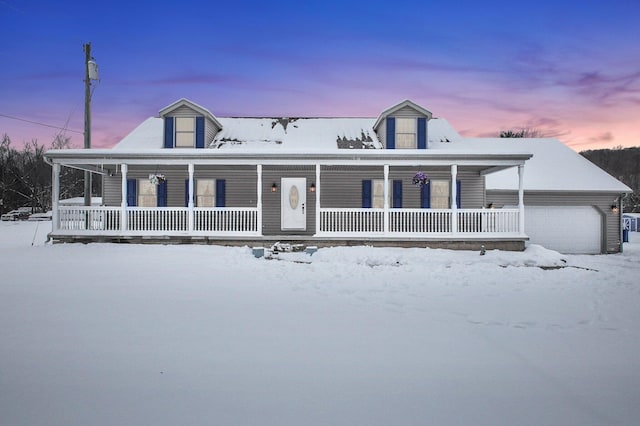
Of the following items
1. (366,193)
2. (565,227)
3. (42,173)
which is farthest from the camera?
(42,173)

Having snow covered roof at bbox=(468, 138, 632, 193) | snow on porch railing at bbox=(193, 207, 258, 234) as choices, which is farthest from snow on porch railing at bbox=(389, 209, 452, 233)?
snow on porch railing at bbox=(193, 207, 258, 234)

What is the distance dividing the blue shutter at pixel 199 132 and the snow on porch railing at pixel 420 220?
8064 mm

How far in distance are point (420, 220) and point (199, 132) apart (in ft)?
30.6

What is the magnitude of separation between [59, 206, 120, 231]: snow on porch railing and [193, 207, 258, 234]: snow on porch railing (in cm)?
273

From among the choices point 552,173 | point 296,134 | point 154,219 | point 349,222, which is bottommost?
point 349,222

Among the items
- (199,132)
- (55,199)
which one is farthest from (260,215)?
(55,199)

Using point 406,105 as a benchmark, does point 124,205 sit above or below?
below

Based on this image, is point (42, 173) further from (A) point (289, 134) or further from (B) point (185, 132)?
(A) point (289, 134)

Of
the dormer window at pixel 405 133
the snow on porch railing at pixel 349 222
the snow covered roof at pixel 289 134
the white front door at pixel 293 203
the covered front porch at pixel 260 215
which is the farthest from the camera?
the snow covered roof at pixel 289 134

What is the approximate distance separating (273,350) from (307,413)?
4.53 feet

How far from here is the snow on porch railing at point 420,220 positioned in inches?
536

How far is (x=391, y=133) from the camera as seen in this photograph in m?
16.2

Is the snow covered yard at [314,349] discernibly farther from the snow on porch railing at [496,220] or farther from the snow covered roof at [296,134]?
the snow covered roof at [296,134]

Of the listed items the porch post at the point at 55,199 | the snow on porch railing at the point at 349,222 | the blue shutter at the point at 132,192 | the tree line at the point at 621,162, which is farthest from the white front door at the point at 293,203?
the tree line at the point at 621,162
